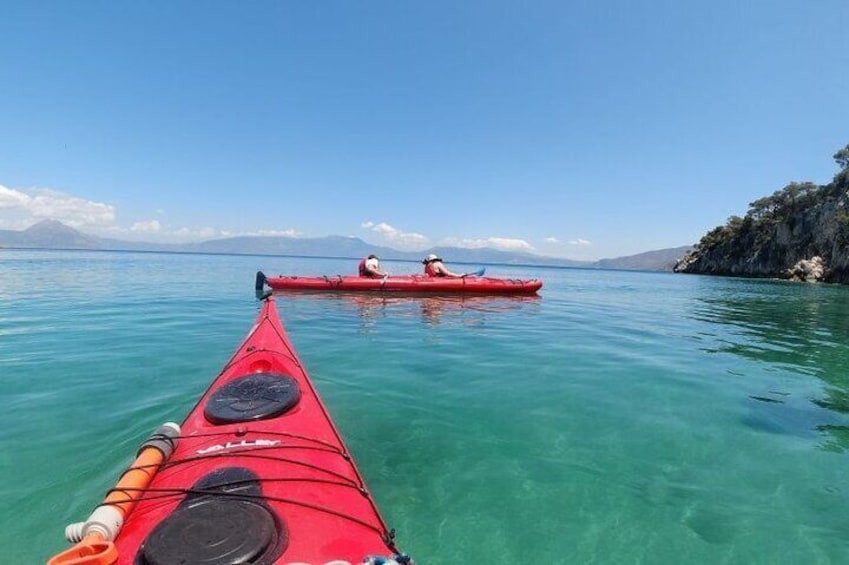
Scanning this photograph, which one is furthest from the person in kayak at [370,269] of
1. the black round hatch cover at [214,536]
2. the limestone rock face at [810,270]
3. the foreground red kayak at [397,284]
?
the limestone rock face at [810,270]

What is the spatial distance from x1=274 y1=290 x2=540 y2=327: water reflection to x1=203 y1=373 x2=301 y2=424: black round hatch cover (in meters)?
8.35

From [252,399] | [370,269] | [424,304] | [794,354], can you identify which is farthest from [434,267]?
[252,399]

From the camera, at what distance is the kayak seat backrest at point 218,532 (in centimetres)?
221

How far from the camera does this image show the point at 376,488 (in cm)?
449

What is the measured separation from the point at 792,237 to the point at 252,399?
93865mm

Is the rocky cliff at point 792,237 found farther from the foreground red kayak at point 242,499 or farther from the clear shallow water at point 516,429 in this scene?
the foreground red kayak at point 242,499

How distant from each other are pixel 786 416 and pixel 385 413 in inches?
236

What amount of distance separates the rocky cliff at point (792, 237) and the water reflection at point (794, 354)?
5475 centimetres

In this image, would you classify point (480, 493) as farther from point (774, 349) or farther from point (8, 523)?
point (774, 349)

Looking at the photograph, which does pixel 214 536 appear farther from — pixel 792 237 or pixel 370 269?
pixel 792 237

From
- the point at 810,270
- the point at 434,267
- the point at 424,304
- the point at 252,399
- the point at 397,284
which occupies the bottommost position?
the point at 424,304

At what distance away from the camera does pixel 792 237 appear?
73.5 m

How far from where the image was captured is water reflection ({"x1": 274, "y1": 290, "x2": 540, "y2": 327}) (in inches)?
599

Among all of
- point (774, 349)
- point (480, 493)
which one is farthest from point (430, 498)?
point (774, 349)
